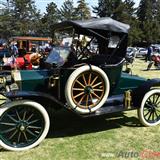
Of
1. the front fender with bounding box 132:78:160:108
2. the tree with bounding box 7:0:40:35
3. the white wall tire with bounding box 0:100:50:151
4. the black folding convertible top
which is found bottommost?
the white wall tire with bounding box 0:100:50:151

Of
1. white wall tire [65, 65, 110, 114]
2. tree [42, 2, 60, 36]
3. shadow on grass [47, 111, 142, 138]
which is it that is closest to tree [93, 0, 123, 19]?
tree [42, 2, 60, 36]

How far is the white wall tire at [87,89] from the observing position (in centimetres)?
518

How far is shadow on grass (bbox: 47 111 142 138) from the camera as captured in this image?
5.82m

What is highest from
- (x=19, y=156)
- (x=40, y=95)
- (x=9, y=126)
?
(x=40, y=95)

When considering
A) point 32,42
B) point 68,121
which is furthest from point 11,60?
point 32,42

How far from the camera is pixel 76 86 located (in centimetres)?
532

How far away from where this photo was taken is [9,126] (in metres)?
4.95

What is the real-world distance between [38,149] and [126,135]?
1.61 metres

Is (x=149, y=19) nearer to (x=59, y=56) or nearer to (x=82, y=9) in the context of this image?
(x=82, y=9)

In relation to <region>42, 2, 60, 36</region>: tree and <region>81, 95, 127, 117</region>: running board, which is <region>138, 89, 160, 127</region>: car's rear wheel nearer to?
<region>81, 95, 127, 117</region>: running board

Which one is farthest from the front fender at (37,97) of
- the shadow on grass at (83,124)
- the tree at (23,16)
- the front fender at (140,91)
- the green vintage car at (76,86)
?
the tree at (23,16)

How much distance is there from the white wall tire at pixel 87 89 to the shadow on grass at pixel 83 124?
642 millimetres

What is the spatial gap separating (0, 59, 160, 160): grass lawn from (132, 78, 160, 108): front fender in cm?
50

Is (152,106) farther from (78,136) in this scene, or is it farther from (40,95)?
(40,95)
